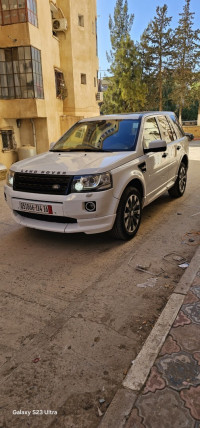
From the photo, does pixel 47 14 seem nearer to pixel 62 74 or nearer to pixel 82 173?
pixel 62 74

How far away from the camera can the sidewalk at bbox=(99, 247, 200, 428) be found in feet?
5.61

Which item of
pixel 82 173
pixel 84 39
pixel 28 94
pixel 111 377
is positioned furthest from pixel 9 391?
pixel 84 39

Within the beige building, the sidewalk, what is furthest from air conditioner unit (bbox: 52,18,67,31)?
the sidewalk

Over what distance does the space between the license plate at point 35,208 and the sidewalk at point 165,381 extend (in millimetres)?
1929

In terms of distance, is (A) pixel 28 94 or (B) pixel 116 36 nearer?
(A) pixel 28 94

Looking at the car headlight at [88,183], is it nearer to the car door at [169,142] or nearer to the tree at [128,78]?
the car door at [169,142]

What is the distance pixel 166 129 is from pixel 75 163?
102 inches

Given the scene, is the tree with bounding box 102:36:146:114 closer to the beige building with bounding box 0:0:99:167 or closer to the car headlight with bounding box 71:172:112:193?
the beige building with bounding box 0:0:99:167

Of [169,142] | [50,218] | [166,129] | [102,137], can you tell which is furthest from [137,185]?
[166,129]

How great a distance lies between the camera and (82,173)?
3703mm

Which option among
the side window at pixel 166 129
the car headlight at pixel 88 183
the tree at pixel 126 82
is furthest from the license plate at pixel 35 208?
the tree at pixel 126 82

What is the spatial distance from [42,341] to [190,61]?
33.6 metres

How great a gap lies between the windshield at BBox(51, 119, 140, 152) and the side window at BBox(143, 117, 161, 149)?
0.57 ft

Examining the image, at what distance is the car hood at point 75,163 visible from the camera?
12.4 ft
